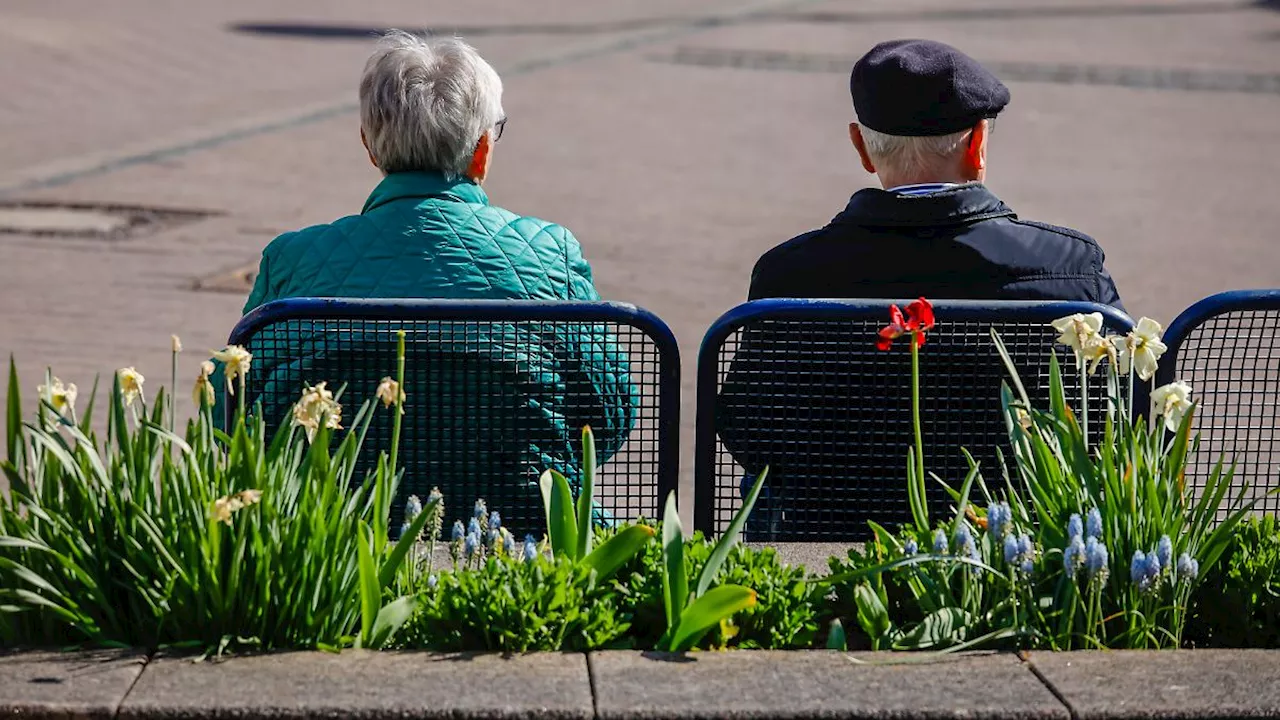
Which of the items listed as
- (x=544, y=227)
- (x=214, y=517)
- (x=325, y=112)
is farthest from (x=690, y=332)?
(x=325, y=112)

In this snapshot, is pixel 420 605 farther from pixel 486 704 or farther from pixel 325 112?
pixel 325 112

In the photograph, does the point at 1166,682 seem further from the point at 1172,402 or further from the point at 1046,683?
the point at 1172,402

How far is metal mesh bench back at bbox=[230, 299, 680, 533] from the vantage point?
357 cm

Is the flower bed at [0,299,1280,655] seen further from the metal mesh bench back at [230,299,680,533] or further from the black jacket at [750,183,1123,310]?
the black jacket at [750,183,1123,310]

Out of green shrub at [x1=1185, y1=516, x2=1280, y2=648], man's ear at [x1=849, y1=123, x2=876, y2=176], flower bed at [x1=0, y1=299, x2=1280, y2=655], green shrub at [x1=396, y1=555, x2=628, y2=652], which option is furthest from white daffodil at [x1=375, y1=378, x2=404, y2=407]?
man's ear at [x1=849, y1=123, x2=876, y2=176]

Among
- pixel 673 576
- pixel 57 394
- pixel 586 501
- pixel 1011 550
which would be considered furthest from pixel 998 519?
pixel 57 394

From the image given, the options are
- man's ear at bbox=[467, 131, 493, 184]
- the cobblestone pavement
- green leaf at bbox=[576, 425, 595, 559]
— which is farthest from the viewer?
the cobblestone pavement

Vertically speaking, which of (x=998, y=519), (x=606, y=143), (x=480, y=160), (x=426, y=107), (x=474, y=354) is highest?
(x=606, y=143)

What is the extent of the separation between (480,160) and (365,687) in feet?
5.72

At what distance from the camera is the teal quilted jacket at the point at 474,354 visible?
12.0 ft

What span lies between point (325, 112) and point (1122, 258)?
6444 millimetres

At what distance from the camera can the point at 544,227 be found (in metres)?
4.05

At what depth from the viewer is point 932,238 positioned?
3932mm

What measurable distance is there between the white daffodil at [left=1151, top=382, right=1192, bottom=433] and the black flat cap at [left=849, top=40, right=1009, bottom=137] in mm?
1087
